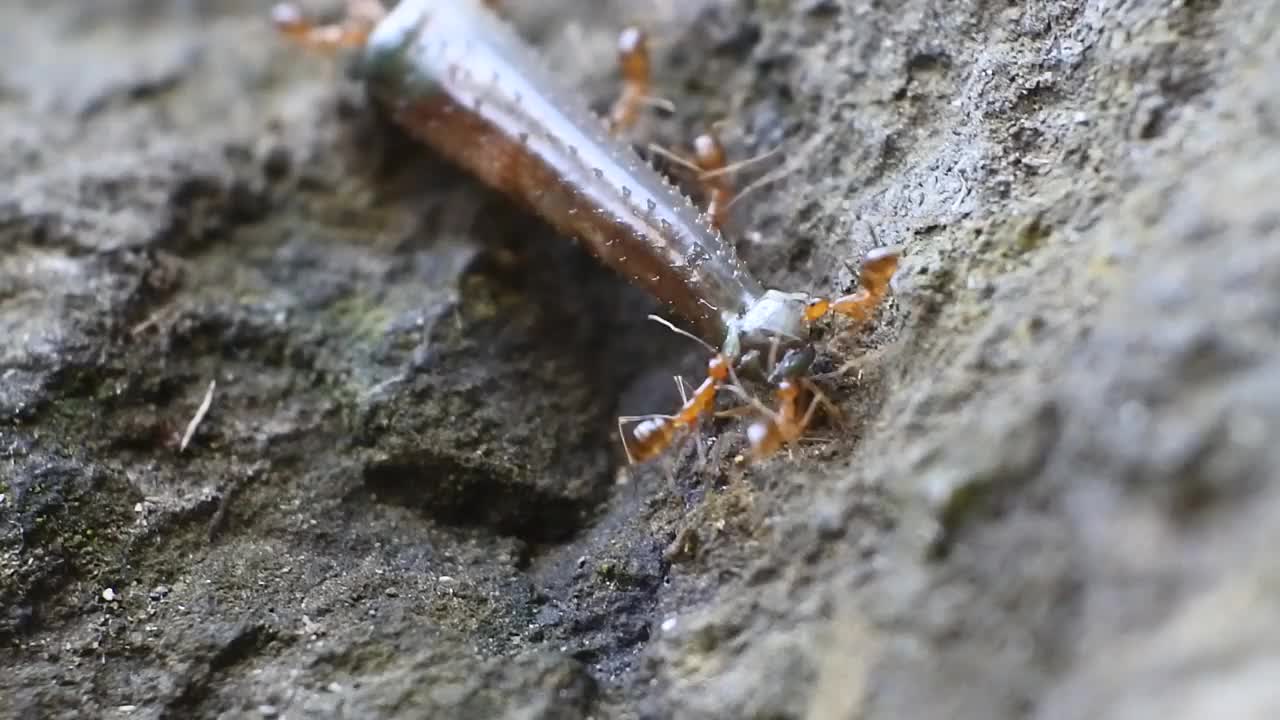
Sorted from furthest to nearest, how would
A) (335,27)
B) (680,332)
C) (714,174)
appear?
(335,27) → (714,174) → (680,332)

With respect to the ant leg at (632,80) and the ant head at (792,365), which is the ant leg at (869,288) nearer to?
the ant head at (792,365)

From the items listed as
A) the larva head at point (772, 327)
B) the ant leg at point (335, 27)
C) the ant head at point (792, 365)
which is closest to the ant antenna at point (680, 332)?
the larva head at point (772, 327)

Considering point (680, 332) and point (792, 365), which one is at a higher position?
point (792, 365)

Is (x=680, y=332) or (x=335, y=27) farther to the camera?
(x=335, y=27)

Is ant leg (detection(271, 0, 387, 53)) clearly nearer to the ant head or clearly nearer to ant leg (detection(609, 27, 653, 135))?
ant leg (detection(609, 27, 653, 135))

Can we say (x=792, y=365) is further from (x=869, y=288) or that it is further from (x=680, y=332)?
(x=680, y=332)

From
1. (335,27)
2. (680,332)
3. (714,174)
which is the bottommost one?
(335,27)

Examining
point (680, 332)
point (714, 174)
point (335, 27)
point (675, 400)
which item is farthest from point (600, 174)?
point (335, 27)

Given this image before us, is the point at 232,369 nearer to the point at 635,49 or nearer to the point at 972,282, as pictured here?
the point at 635,49
